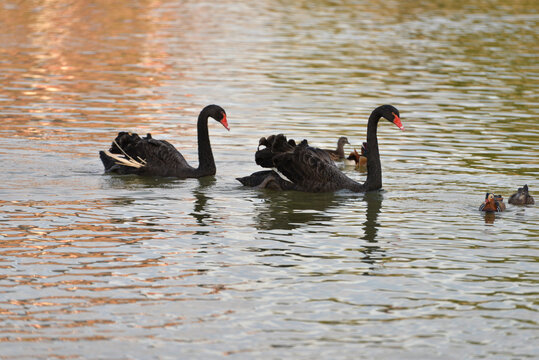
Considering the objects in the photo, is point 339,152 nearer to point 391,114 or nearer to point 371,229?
point 391,114

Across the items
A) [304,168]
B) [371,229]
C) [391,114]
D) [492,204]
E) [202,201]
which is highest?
[391,114]

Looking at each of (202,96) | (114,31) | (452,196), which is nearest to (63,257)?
(452,196)

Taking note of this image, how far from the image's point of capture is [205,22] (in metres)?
47.9

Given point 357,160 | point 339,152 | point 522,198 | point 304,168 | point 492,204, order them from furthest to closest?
point 357,160, point 339,152, point 304,168, point 522,198, point 492,204

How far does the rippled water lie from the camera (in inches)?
357

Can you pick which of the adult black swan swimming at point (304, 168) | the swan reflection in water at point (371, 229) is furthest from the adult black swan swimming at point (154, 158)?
the swan reflection in water at point (371, 229)

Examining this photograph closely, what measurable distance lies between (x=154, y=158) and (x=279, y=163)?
2085 millimetres

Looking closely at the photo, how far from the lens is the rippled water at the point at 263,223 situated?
9.07 metres

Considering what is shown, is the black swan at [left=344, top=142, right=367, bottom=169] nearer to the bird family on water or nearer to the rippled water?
the rippled water

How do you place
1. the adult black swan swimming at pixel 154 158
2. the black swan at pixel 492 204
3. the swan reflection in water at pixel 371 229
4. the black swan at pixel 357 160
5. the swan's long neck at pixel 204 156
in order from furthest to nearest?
the black swan at pixel 357 160
the swan's long neck at pixel 204 156
the adult black swan swimming at pixel 154 158
the black swan at pixel 492 204
the swan reflection in water at pixel 371 229

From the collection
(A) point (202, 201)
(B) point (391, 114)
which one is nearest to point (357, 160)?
(B) point (391, 114)

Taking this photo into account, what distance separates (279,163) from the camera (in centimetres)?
1548

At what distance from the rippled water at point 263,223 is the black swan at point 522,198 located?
0.12 meters

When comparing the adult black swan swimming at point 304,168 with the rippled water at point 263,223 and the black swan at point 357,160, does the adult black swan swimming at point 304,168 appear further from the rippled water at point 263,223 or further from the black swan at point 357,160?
the black swan at point 357,160
